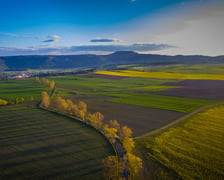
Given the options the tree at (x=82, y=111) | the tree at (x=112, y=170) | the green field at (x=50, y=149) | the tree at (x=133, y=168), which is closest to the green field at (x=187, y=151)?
the tree at (x=133, y=168)

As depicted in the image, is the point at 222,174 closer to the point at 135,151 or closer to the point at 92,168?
the point at 135,151

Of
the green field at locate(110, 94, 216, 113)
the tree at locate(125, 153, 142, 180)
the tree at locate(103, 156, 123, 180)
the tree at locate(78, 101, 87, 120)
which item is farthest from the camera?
the green field at locate(110, 94, 216, 113)

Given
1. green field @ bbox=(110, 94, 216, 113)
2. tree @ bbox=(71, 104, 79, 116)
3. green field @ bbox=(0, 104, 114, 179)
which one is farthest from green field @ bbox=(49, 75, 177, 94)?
green field @ bbox=(0, 104, 114, 179)

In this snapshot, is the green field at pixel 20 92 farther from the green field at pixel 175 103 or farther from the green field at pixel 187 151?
the green field at pixel 187 151

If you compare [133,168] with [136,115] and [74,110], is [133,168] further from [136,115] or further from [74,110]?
[74,110]

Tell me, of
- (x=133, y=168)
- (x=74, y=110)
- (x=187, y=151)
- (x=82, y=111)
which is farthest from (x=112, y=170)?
(x=74, y=110)

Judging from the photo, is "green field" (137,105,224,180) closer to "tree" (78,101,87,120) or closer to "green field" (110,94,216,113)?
"green field" (110,94,216,113)
